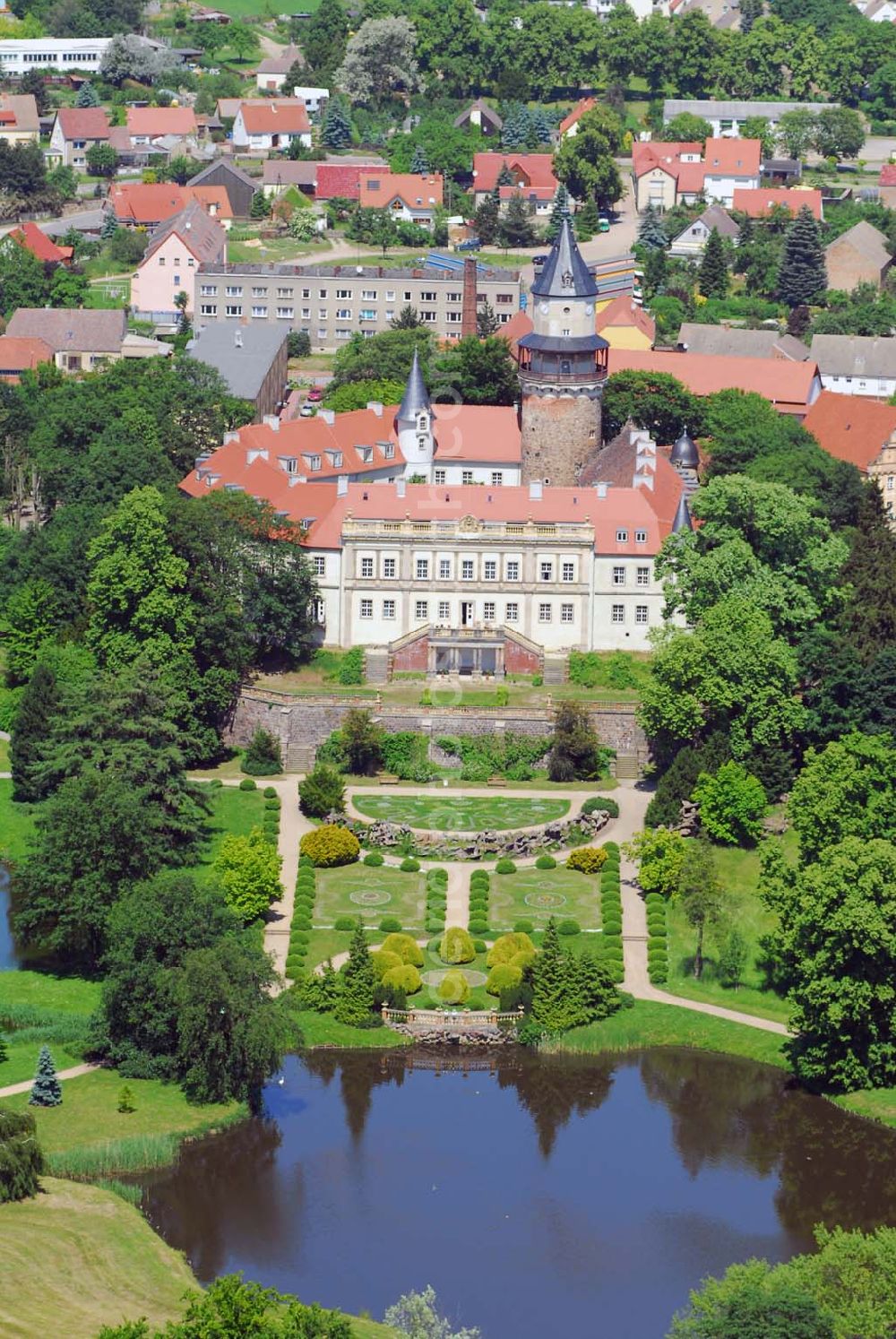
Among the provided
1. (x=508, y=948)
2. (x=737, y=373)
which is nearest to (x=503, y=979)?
(x=508, y=948)

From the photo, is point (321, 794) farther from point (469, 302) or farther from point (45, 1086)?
point (469, 302)

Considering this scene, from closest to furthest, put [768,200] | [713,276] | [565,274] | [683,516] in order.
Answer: [683,516] < [565,274] < [713,276] < [768,200]

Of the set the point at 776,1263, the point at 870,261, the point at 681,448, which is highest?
the point at 870,261

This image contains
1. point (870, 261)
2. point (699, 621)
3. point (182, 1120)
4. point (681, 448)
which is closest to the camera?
point (182, 1120)

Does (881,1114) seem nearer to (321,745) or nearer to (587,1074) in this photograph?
(587,1074)

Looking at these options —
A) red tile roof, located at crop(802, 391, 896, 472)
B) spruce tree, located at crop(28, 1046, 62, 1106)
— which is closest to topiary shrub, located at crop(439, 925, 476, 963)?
spruce tree, located at crop(28, 1046, 62, 1106)

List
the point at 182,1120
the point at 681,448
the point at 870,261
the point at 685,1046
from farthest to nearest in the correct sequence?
the point at 870,261, the point at 681,448, the point at 685,1046, the point at 182,1120

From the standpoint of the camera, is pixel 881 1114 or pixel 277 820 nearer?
pixel 881 1114

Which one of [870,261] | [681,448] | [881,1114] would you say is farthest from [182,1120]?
[870,261]
